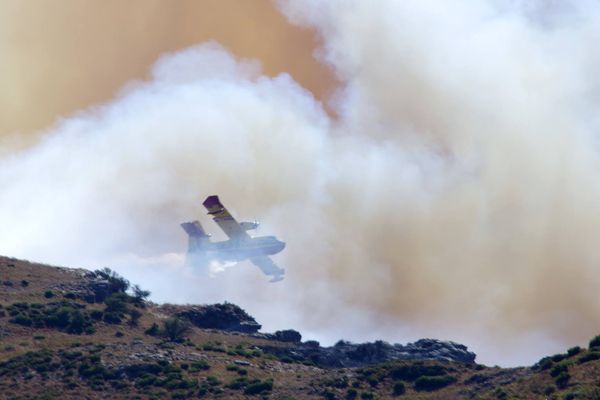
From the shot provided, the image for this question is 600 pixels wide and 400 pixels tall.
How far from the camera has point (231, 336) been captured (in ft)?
479

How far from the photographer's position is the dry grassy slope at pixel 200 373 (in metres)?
103

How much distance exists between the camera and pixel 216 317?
513ft

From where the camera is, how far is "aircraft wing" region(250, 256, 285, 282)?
170 m

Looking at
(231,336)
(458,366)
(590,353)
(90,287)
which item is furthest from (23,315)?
(590,353)

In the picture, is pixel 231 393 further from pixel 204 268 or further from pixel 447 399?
pixel 204 268

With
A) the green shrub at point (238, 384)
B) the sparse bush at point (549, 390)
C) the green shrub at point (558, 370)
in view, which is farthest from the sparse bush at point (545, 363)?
the green shrub at point (238, 384)

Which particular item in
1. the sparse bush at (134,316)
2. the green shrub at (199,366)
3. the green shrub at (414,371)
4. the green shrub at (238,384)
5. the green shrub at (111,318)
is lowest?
the green shrub at (238,384)

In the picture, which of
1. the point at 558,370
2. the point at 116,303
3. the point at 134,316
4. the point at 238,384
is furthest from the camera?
the point at 116,303

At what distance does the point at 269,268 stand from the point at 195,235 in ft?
47.6

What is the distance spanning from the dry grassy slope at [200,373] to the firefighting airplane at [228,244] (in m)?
23.6

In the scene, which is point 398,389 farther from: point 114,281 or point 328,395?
point 114,281

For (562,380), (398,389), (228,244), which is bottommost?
(562,380)

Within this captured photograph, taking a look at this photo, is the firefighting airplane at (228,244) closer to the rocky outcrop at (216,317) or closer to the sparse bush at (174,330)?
the rocky outcrop at (216,317)

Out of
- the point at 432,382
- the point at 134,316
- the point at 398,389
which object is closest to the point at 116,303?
the point at 134,316
